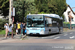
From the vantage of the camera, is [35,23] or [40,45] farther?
[35,23]

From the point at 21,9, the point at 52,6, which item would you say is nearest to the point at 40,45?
the point at 21,9

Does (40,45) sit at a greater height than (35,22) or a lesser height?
lesser

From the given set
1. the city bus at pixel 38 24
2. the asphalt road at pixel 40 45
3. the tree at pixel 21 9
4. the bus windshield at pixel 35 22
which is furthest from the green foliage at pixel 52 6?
the asphalt road at pixel 40 45

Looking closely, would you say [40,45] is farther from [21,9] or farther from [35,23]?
[21,9]

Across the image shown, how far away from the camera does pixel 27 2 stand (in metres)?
28.5

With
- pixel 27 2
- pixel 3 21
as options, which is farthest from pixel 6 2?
pixel 27 2

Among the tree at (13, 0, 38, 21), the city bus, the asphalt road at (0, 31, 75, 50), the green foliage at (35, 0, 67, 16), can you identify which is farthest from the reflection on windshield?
the green foliage at (35, 0, 67, 16)


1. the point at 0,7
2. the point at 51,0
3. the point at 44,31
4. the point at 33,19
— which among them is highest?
the point at 51,0

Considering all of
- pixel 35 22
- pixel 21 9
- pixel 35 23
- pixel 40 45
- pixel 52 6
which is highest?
pixel 52 6

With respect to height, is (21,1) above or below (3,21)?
above

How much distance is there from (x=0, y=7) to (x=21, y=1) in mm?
4340

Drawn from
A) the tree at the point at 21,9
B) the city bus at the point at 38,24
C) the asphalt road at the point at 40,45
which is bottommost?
the asphalt road at the point at 40,45

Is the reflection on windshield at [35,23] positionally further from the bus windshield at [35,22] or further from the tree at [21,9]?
the tree at [21,9]

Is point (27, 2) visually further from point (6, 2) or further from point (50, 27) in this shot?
point (50, 27)
